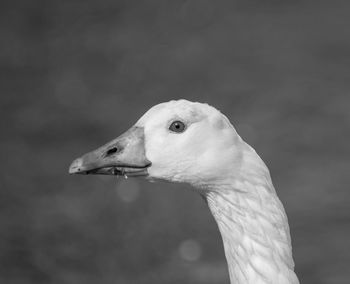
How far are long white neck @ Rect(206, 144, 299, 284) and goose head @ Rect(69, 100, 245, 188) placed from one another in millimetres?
89

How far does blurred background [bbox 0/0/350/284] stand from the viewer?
9336mm

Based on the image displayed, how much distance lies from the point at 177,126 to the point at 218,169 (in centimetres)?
31

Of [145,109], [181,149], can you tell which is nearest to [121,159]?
[181,149]

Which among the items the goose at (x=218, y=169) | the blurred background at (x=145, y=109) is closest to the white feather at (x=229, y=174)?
the goose at (x=218, y=169)

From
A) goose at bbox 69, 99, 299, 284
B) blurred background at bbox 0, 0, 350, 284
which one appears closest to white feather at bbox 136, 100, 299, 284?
goose at bbox 69, 99, 299, 284

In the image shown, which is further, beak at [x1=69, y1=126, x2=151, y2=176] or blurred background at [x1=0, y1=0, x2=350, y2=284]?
blurred background at [x1=0, y1=0, x2=350, y2=284]

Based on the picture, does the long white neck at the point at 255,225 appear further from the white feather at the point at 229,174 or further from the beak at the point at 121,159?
the beak at the point at 121,159

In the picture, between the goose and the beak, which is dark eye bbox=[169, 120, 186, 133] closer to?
the goose

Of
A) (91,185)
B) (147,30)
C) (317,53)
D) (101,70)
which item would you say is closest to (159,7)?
(147,30)

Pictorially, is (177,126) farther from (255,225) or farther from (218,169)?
(255,225)

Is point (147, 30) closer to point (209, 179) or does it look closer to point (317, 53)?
point (317, 53)

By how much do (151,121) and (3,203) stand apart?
6.36 meters

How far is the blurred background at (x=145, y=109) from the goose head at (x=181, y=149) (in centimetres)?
480

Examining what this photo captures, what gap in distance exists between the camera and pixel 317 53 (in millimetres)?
13031
